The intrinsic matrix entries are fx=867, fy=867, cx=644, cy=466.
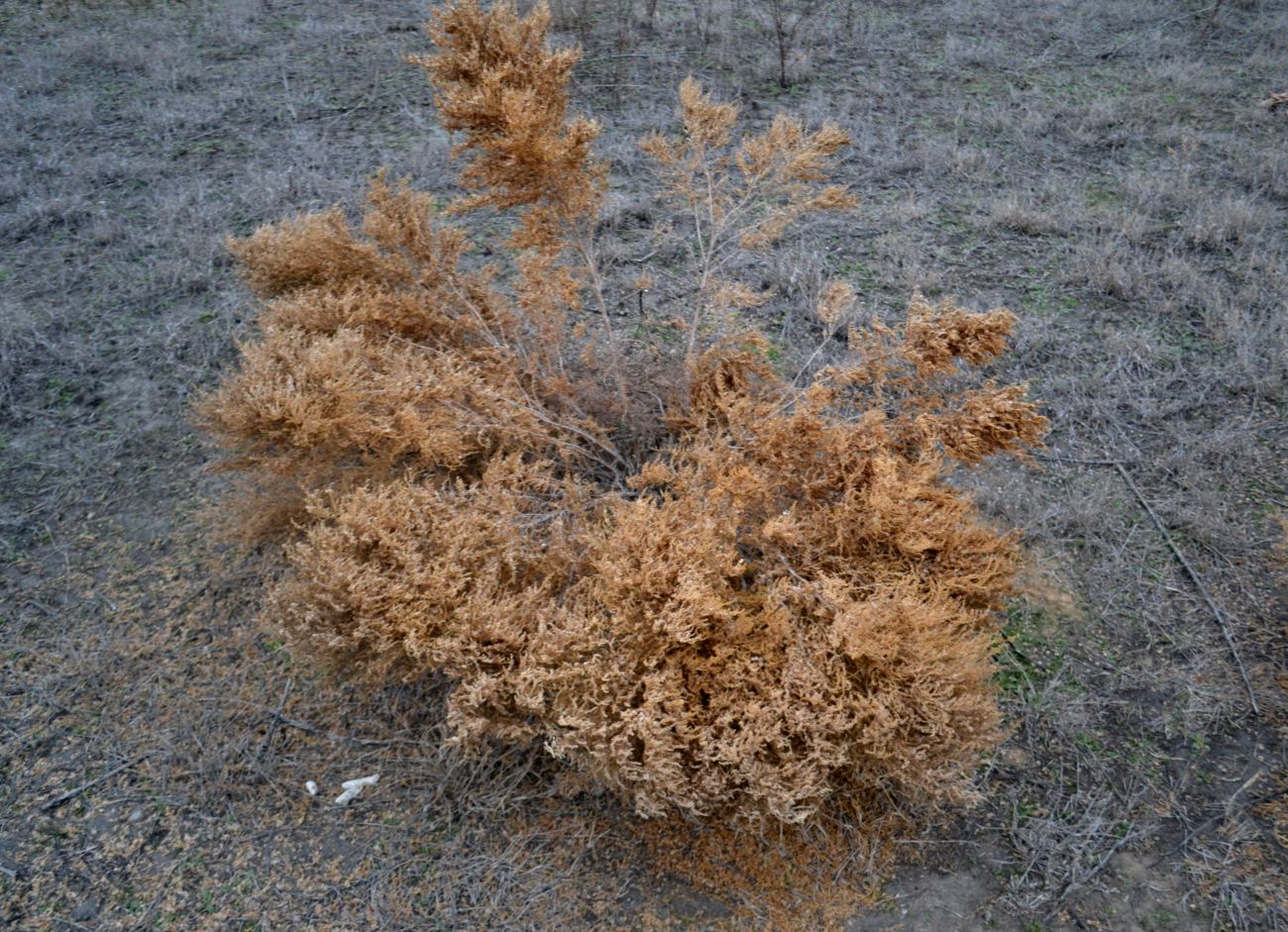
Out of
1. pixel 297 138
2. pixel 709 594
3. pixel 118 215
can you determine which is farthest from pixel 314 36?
pixel 709 594

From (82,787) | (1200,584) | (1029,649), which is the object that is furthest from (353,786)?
(1200,584)

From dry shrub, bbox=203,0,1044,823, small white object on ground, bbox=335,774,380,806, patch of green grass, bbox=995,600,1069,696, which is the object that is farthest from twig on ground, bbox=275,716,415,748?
patch of green grass, bbox=995,600,1069,696

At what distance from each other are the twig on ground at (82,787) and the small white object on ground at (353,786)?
0.73 metres

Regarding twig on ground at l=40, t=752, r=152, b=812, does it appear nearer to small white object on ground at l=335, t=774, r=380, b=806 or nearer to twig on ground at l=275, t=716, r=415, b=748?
twig on ground at l=275, t=716, r=415, b=748

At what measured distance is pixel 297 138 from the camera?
677 centimetres

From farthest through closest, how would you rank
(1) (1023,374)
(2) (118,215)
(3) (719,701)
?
(2) (118,215)
(1) (1023,374)
(3) (719,701)

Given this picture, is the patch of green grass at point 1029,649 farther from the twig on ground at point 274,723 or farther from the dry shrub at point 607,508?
the twig on ground at point 274,723

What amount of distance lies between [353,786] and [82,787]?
3.02 feet

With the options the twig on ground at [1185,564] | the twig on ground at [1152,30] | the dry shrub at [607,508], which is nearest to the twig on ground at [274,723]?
the dry shrub at [607,508]

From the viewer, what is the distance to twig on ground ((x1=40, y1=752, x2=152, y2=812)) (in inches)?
112

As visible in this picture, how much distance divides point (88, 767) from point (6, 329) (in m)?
3.03

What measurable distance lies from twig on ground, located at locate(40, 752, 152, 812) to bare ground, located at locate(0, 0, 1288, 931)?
1cm

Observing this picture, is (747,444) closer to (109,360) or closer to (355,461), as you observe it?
(355,461)

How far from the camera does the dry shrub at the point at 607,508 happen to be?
2379mm
